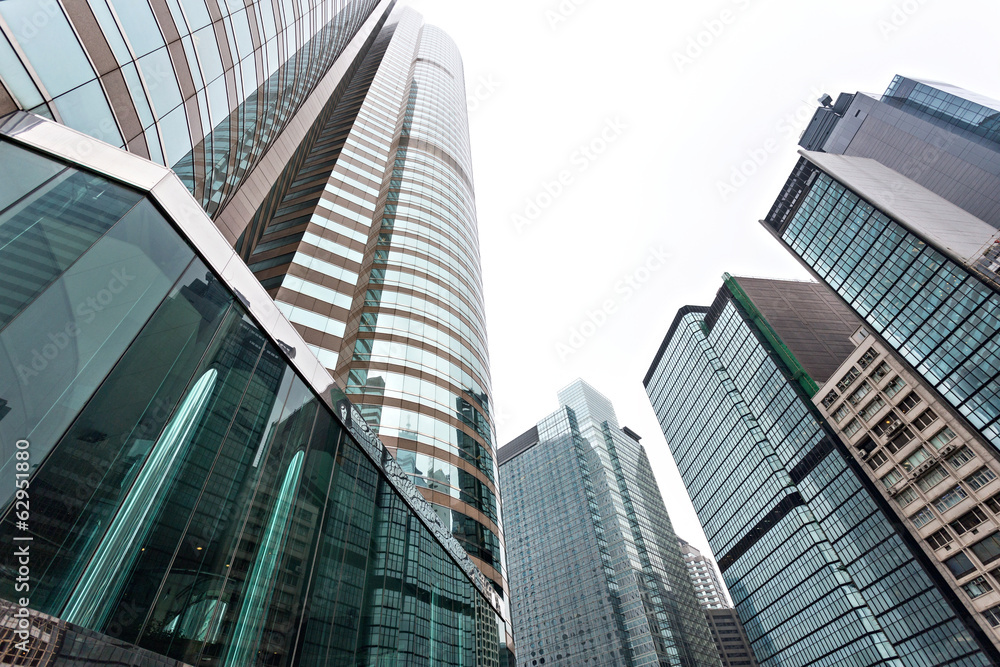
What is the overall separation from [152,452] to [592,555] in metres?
116

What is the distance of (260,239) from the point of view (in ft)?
117

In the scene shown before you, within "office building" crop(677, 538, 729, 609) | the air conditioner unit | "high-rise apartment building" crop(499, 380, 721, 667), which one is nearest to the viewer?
the air conditioner unit

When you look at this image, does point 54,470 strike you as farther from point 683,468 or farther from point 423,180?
point 683,468

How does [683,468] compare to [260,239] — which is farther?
[683,468]

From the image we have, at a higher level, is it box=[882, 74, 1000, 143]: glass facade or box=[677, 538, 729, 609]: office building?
box=[882, 74, 1000, 143]: glass facade

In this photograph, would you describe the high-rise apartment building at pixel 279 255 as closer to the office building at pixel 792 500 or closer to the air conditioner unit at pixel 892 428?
the air conditioner unit at pixel 892 428

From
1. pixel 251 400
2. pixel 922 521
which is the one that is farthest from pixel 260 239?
pixel 922 521

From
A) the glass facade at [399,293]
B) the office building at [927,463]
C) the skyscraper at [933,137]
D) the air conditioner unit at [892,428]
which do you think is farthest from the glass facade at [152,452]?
the skyscraper at [933,137]

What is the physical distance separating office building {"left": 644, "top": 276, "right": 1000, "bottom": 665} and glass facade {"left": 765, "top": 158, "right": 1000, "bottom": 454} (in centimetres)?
1961

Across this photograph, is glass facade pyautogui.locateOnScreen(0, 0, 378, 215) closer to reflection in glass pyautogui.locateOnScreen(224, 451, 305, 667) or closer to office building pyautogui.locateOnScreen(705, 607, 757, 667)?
reflection in glass pyautogui.locateOnScreen(224, 451, 305, 667)

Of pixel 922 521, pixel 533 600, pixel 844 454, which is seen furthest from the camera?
pixel 533 600

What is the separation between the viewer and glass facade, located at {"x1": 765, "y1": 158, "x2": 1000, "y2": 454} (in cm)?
5906

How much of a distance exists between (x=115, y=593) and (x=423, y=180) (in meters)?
42.9

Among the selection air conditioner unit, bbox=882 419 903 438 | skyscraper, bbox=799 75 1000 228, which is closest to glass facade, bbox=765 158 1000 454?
air conditioner unit, bbox=882 419 903 438
